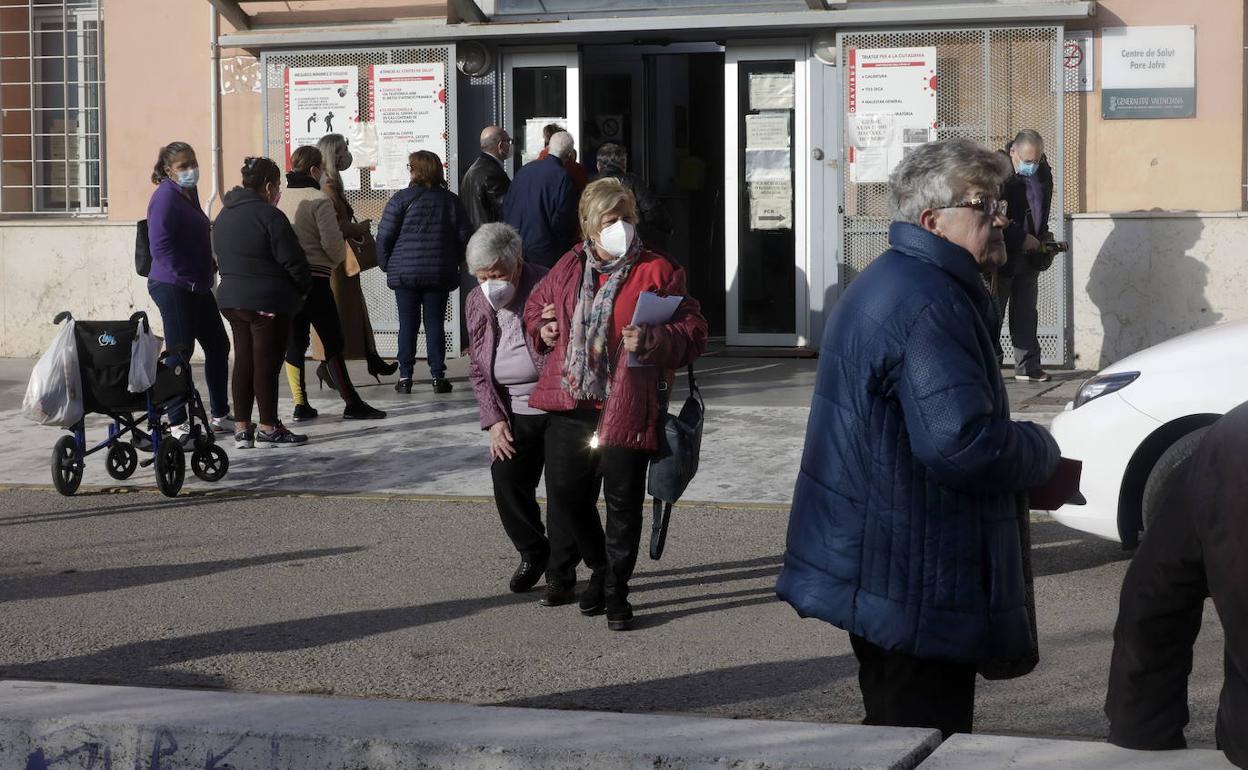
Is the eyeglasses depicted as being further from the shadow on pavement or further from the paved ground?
the shadow on pavement

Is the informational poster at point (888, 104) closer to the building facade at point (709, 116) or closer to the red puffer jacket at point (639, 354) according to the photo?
the building facade at point (709, 116)

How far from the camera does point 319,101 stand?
1484 centimetres

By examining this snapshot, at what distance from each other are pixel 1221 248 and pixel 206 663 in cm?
944

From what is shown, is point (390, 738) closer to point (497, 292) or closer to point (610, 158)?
point (497, 292)

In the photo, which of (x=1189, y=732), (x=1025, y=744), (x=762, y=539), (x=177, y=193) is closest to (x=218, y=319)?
(x=177, y=193)

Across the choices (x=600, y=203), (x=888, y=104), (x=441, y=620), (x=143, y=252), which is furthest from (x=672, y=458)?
(x=888, y=104)

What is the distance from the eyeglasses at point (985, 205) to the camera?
12.8 feet

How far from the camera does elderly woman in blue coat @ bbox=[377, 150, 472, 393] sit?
12.2m

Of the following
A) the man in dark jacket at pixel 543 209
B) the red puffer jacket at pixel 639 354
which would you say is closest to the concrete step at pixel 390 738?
the red puffer jacket at pixel 639 354

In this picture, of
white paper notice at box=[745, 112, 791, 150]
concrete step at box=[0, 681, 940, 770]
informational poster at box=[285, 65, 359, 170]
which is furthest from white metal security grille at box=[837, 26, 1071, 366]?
concrete step at box=[0, 681, 940, 770]

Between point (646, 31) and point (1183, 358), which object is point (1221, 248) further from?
point (1183, 358)

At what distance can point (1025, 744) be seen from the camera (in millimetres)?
3639

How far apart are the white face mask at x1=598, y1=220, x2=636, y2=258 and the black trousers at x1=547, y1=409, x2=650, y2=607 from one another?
620 mm

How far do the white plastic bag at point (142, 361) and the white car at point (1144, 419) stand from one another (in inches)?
190
